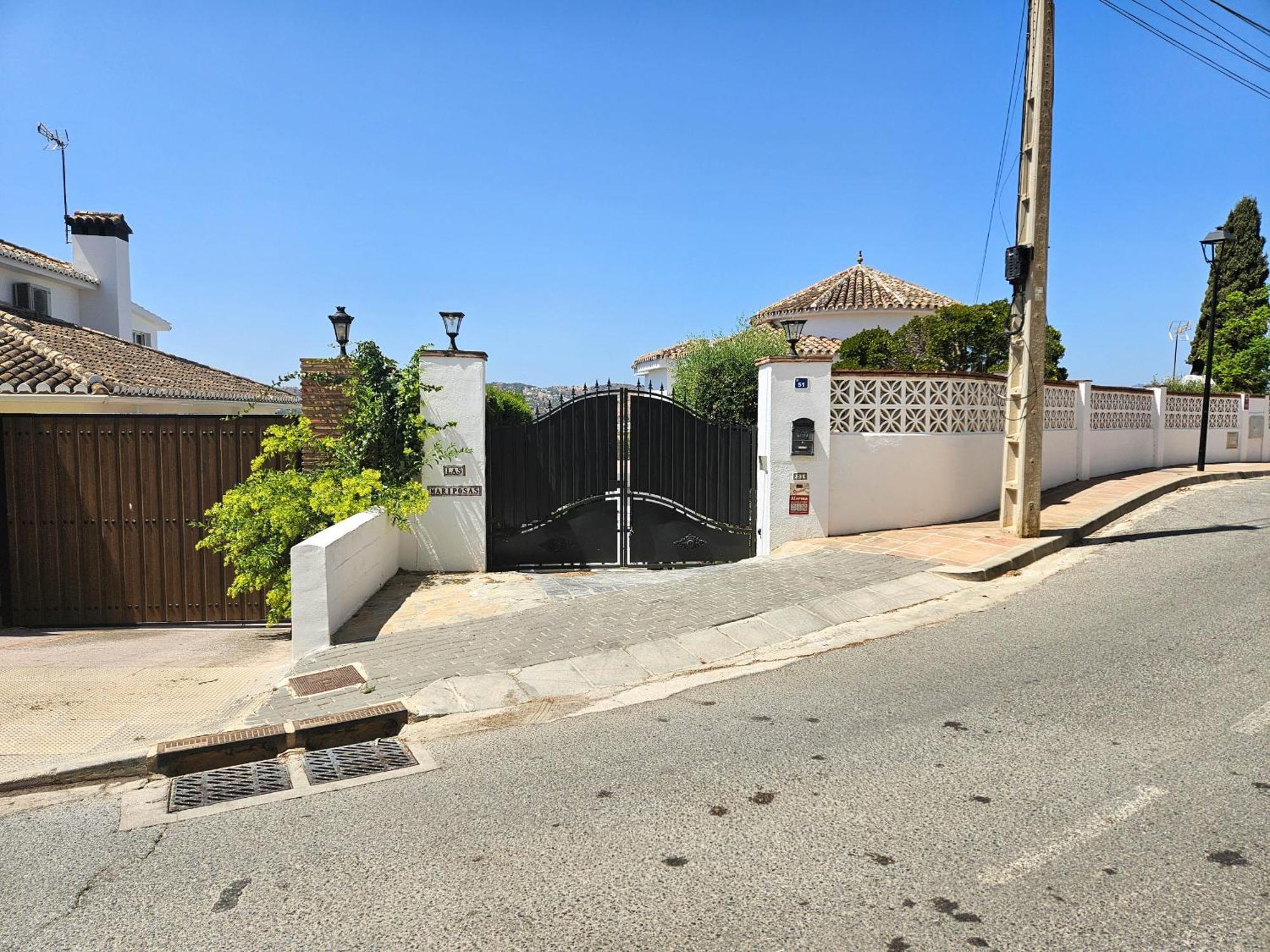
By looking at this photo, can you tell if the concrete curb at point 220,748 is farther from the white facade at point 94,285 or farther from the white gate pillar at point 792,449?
the white facade at point 94,285

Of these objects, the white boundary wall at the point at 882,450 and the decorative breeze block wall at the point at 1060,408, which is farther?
the decorative breeze block wall at the point at 1060,408

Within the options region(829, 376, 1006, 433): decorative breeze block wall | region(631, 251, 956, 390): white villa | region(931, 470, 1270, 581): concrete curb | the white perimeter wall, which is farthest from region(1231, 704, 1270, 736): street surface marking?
region(631, 251, 956, 390): white villa

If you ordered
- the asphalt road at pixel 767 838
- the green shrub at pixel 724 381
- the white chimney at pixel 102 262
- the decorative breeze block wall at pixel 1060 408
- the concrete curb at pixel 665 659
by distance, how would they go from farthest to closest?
1. the white chimney at pixel 102 262
2. the green shrub at pixel 724 381
3. the decorative breeze block wall at pixel 1060 408
4. the concrete curb at pixel 665 659
5. the asphalt road at pixel 767 838

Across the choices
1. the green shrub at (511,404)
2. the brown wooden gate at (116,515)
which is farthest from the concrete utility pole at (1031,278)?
the green shrub at (511,404)

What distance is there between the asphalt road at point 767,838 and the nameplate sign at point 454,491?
4.97m

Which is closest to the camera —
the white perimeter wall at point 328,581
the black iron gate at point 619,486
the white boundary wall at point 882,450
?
the white perimeter wall at point 328,581

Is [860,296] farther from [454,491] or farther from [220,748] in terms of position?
[220,748]

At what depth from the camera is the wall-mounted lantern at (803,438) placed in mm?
10438

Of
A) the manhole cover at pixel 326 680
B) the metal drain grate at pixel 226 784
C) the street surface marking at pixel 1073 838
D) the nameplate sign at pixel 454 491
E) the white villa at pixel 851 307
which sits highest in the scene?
the white villa at pixel 851 307

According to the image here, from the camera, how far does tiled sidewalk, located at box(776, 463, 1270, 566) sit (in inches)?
→ 386

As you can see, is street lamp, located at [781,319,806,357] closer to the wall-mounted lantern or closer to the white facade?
the wall-mounted lantern

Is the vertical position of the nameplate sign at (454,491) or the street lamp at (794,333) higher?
the street lamp at (794,333)

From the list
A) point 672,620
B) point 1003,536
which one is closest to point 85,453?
point 672,620

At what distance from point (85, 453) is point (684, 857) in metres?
8.82
